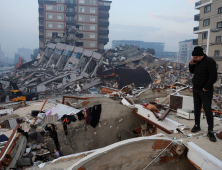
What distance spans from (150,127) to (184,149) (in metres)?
2.34

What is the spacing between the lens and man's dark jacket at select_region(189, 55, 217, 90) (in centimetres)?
287

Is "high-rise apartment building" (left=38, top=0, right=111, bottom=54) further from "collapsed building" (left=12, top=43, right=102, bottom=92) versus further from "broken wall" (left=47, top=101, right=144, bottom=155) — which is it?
"broken wall" (left=47, top=101, right=144, bottom=155)

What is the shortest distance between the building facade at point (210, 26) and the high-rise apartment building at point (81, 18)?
74.6 ft

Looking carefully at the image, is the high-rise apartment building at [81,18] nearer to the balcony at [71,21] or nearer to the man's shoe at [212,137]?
the balcony at [71,21]

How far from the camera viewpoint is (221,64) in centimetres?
2109

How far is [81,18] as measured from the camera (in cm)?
3994

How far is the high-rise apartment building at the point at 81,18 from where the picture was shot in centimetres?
3969

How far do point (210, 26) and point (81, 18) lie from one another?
27681 millimetres

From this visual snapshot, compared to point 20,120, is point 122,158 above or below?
above

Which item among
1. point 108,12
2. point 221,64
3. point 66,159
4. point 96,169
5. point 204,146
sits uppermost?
point 108,12

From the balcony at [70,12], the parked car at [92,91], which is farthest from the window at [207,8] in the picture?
the balcony at [70,12]

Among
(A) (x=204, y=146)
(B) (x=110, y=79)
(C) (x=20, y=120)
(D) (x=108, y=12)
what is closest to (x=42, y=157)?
(C) (x=20, y=120)

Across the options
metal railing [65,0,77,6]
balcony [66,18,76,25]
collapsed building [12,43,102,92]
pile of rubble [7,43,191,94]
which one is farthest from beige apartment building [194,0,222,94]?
metal railing [65,0,77,6]

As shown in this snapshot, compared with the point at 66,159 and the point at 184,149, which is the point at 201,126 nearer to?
the point at 184,149
